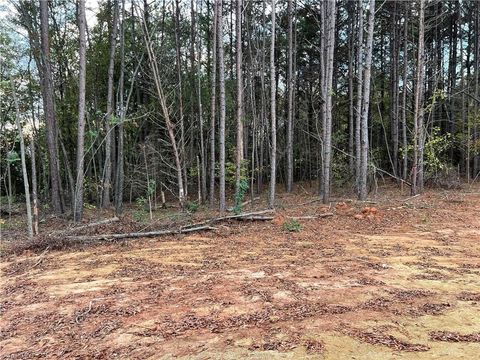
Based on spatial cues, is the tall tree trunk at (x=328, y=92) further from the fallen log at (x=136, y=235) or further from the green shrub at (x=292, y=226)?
the fallen log at (x=136, y=235)

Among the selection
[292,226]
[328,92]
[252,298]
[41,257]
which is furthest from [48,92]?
[252,298]

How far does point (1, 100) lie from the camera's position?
1367cm

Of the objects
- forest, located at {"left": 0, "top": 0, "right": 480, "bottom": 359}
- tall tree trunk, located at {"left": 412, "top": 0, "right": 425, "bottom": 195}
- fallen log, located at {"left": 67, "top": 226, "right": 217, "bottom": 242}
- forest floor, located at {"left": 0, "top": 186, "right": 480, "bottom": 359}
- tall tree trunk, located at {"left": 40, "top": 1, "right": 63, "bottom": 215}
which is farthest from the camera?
tall tree trunk, located at {"left": 412, "top": 0, "right": 425, "bottom": 195}

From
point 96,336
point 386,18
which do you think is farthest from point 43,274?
point 386,18

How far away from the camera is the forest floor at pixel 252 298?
2.95 metres

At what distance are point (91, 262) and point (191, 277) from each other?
6.69 ft

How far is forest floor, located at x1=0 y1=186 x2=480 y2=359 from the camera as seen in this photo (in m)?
2.95

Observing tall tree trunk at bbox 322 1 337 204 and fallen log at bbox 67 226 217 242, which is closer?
fallen log at bbox 67 226 217 242

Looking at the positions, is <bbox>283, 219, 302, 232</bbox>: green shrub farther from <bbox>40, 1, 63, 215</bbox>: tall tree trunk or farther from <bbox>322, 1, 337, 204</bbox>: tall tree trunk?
<bbox>40, 1, 63, 215</bbox>: tall tree trunk

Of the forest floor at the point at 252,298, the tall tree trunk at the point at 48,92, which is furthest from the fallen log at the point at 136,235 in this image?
the tall tree trunk at the point at 48,92

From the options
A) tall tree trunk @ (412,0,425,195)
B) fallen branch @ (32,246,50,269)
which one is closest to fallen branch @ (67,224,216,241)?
fallen branch @ (32,246,50,269)

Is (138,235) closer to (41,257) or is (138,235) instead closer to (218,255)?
(41,257)

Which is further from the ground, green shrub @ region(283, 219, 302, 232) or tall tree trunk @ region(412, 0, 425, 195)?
tall tree trunk @ region(412, 0, 425, 195)

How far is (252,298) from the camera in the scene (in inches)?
156
